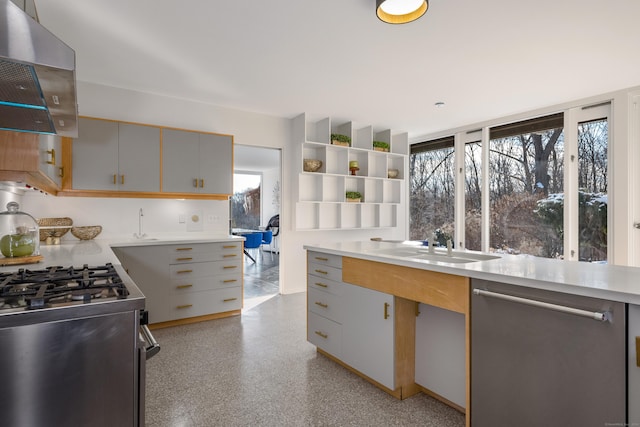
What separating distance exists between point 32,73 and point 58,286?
2.58 feet

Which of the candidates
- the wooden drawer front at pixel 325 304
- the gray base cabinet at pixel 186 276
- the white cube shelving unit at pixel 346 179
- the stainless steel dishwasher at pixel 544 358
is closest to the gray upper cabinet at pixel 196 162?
the gray base cabinet at pixel 186 276

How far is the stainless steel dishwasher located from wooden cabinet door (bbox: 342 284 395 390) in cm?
56

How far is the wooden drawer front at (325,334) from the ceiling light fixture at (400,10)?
2.08 m

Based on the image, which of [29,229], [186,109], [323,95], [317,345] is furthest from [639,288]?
[186,109]

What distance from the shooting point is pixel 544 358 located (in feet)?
4.32

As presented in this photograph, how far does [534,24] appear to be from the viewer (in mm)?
2373

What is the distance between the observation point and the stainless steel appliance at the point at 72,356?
945mm

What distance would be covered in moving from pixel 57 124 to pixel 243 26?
1428 millimetres

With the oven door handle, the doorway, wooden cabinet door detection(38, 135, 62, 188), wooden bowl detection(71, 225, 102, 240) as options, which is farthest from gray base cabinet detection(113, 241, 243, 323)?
the doorway

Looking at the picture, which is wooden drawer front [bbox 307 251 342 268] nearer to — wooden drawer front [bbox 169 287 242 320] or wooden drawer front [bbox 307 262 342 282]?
wooden drawer front [bbox 307 262 342 282]

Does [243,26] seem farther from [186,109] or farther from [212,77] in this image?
[186,109]

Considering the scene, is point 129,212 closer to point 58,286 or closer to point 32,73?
point 58,286

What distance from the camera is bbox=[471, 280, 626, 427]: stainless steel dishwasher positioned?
1149mm

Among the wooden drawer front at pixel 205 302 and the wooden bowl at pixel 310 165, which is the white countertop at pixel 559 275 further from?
the wooden bowl at pixel 310 165
